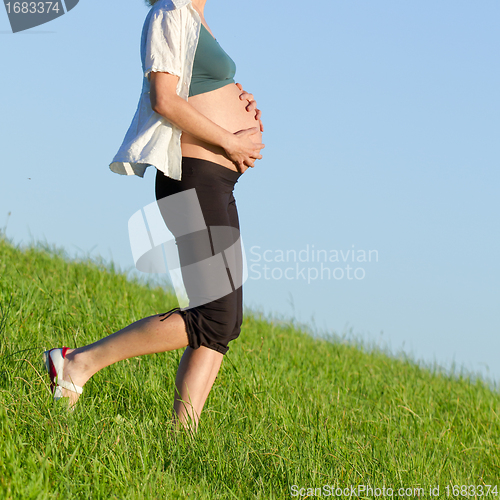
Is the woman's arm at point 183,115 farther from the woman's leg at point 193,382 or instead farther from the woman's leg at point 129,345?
the woman's leg at point 193,382

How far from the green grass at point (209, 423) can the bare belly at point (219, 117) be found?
47.5 inches

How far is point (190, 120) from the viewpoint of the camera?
2.21 meters

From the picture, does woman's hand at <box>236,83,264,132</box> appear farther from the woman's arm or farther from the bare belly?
the woman's arm

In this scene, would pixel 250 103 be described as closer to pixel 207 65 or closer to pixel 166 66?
pixel 207 65

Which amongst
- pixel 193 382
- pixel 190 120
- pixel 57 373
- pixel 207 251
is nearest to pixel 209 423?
pixel 193 382

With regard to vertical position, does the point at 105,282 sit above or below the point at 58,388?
below

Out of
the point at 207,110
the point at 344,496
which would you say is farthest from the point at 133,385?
the point at 207,110

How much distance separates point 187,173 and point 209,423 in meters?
1.24

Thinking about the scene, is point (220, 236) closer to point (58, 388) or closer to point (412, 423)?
point (58, 388)

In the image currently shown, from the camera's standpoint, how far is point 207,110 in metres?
2.37

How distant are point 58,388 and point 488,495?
2.21 m

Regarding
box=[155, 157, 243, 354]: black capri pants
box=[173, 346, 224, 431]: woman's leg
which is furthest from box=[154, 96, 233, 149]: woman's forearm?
box=[173, 346, 224, 431]: woman's leg

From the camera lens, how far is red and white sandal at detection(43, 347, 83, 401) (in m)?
2.35

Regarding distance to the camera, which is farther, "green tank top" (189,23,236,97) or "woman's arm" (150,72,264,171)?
"green tank top" (189,23,236,97)
